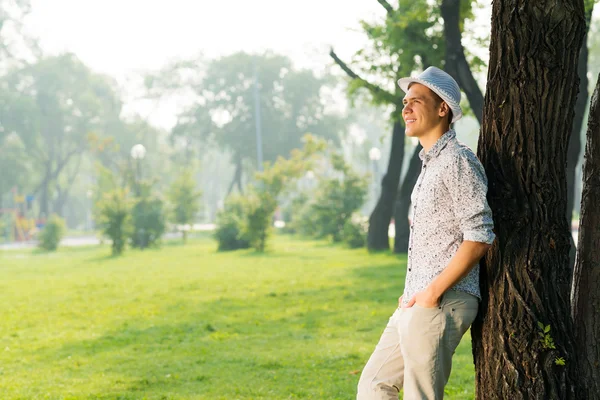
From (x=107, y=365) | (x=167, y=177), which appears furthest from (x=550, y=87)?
(x=167, y=177)

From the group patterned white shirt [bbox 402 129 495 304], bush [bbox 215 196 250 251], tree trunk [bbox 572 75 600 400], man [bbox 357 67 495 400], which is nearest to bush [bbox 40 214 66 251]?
bush [bbox 215 196 250 251]

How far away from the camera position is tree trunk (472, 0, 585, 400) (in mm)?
3801

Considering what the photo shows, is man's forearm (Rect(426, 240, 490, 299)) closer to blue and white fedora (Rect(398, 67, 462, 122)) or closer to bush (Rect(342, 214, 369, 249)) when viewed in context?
blue and white fedora (Rect(398, 67, 462, 122))

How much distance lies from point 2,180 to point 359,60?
4314 cm

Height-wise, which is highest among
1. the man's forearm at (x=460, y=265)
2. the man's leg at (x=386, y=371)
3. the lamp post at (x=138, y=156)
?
the lamp post at (x=138, y=156)

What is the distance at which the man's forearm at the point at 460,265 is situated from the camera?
11.2 ft

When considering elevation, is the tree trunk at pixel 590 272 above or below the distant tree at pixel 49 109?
below

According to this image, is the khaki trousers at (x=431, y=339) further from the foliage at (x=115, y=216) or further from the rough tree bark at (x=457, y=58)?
the foliage at (x=115, y=216)

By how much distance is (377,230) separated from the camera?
2414cm

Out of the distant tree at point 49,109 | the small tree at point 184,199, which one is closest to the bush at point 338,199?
the small tree at point 184,199

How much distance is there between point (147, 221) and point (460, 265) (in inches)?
1103

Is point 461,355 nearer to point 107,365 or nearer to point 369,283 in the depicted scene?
point 107,365

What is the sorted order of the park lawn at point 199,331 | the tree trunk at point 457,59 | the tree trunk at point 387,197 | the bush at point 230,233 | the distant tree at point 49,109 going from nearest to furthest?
1. the park lawn at point 199,331
2. the tree trunk at point 457,59
3. the tree trunk at point 387,197
4. the bush at point 230,233
5. the distant tree at point 49,109

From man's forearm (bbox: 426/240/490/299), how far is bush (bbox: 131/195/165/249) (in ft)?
90.9
